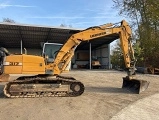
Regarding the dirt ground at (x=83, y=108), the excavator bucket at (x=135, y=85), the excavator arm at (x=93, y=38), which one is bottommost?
the dirt ground at (x=83, y=108)

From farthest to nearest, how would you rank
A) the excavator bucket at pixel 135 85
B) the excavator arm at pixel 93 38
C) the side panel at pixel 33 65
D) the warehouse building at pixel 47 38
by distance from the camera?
the warehouse building at pixel 47 38 → the excavator bucket at pixel 135 85 → the excavator arm at pixel 93 38 → the side panel at pixel 33 65

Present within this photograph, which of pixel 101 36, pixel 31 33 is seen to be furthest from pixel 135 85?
pixel 31 33

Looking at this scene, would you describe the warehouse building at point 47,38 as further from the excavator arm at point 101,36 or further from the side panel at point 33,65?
the side panel at point 33,65

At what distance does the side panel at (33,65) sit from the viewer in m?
9.80

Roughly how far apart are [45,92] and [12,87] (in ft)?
4.08

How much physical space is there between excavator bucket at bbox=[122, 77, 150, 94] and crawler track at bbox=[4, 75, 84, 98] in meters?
2.47

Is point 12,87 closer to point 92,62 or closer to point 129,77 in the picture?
point 129,77

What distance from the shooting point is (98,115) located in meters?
6.78

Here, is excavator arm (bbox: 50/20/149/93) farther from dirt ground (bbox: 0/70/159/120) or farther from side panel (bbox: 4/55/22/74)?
dirt ground (bbox: 0/70/159/120)

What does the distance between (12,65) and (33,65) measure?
0.79 meters

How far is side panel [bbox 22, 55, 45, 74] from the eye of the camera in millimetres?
9797

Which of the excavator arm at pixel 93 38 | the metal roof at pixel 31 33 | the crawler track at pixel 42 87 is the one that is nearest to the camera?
the crawler track at pixel 42 87

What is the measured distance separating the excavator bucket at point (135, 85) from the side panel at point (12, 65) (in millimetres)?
4855

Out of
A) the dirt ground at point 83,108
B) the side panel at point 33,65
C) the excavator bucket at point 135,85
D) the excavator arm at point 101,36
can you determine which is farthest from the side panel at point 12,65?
the excavator bucket at point 135,85
